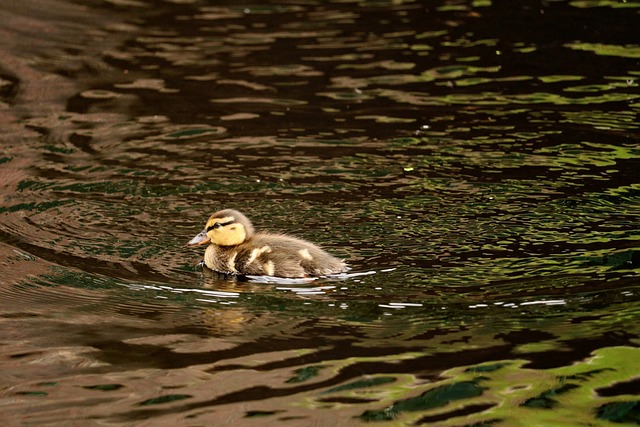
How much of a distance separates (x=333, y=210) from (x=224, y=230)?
841mm

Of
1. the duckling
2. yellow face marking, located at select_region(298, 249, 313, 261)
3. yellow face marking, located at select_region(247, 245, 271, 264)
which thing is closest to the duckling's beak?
the duckling

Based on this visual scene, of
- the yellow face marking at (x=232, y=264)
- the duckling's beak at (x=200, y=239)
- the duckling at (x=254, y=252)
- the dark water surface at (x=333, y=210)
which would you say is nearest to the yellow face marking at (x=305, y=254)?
the duckling at (x=254, y=252)

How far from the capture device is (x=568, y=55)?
11000 mm

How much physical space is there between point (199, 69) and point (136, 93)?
0.87 metres

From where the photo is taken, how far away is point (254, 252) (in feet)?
21.9

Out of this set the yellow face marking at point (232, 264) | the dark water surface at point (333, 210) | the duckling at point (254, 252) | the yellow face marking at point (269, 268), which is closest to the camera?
the dark water surface at point (333, 210)

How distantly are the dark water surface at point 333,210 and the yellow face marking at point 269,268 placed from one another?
0.37 feet

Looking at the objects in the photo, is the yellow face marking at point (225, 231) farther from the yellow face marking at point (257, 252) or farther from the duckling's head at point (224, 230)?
the yellow face marking at point (257, 252)

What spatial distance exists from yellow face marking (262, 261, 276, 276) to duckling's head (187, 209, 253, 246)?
13.1 inches

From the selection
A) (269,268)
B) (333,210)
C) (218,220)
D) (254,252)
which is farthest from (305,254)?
(333,210)

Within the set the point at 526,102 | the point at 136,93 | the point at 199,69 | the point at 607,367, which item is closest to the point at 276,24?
the point at 199,69

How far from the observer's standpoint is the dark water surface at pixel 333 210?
16.4ft

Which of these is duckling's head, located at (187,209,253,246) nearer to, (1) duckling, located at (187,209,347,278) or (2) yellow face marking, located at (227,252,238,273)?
(1) duckling, located at (187,209,347,278)

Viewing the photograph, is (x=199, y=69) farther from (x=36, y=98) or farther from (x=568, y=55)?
(x=568, y=55)
